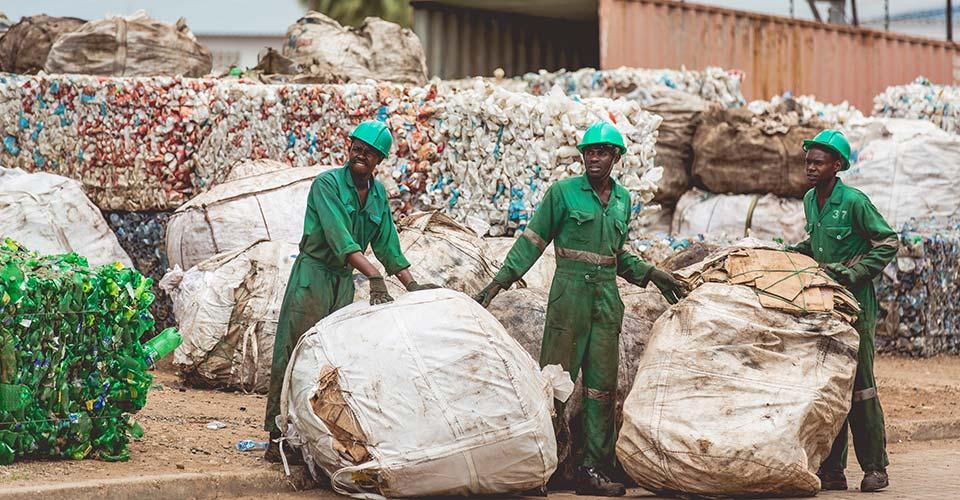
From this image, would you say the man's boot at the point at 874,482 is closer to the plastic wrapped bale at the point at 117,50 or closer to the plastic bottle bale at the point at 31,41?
the plastic wrapped bale at the point at 117,50

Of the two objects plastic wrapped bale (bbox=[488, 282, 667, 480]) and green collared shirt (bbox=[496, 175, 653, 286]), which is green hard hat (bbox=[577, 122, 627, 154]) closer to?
green collared shirt (bbox=[496, 175, 653, 286])

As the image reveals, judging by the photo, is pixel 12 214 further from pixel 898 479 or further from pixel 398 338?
pixel 898 479

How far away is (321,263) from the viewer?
249 inches

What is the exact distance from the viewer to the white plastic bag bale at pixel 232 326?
8.13 m

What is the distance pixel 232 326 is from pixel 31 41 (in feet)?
15.3

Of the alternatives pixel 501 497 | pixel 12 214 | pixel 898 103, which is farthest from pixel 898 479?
pixel 898 103

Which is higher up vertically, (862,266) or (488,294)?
(862,266)

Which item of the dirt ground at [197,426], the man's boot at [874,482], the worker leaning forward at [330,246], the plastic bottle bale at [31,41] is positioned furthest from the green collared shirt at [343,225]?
the plastic bottle bale at [31,41]

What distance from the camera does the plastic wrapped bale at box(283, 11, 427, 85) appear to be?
11.6m

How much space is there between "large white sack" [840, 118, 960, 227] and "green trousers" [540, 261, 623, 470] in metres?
5.94

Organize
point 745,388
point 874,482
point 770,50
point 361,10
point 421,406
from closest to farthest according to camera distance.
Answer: point 421,406 → point 745,388 → point 874,482 → point 770,50 → point 361,10

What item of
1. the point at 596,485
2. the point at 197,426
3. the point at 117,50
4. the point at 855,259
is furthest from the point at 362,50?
the point at 596,485

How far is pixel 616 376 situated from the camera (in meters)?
6.43

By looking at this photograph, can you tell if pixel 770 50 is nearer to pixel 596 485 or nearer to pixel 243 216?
pixel 243 216
